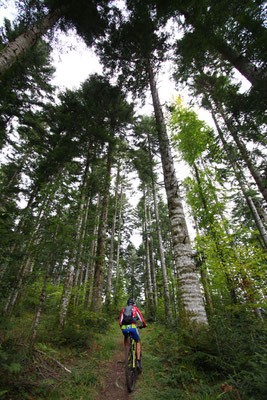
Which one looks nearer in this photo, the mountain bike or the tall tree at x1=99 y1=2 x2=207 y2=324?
the mountain bike

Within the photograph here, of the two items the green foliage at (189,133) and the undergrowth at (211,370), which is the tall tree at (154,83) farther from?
the green foliage at (189,133)

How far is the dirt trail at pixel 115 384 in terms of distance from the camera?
10.7 ft

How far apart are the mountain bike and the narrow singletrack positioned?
0.57 feet

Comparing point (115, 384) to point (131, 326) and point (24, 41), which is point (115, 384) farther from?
point (24, 41)

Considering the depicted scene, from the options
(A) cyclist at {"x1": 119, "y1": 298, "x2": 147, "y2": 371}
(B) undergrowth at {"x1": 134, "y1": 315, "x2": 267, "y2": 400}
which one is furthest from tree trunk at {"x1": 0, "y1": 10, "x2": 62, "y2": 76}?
(B) undergrowth at {"x1": 134, "y1": 315, "x2": 267, "y2": 400}

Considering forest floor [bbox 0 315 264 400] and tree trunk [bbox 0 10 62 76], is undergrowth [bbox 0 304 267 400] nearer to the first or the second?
forest floor [bbox 0 315 264 400]

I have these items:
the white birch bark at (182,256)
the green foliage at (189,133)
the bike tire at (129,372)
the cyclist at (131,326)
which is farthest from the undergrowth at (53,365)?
the green foliage at (189,133)

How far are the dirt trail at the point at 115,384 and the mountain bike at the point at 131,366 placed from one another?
0.57 ft

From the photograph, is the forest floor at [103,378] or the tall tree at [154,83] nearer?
the forest floor at [103,378]

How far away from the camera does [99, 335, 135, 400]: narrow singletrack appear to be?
3.27 meters

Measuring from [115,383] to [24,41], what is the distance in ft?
35.8

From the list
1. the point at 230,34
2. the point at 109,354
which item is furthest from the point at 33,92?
the point at 109,354

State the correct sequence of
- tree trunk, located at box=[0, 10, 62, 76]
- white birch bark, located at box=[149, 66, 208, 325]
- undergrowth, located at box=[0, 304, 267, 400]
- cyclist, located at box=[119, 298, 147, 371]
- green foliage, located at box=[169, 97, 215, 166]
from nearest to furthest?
undergrowth, located at box=[0, 304, 267, 400]
white birch bark, located at box=[149, 66, 208, 325]
cyclist, located at box=[119, 298, 147, 371]
tree trunk, located at box=[0, 10, 62, 76]
green foliage, located at box=[169, 97, 215, 166]

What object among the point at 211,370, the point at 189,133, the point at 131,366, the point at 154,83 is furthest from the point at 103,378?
the point at 154,83
